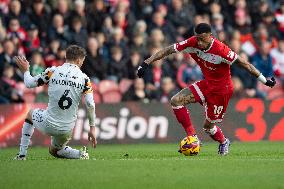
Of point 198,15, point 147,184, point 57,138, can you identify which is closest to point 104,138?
point 198,15

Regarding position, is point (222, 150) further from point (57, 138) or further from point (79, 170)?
point (79, 170)

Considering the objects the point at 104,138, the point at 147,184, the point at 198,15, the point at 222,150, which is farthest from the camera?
the point at 198,15

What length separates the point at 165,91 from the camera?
23203mm

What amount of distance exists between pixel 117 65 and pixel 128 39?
1.24 meters

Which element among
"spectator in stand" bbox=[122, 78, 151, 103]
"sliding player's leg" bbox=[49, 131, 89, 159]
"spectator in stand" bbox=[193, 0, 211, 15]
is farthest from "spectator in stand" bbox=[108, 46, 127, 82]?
"sliding player's leg" bbox=[49, 131, 89, 159]

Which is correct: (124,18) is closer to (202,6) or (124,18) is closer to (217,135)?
(202,6)

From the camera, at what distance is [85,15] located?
2380cm

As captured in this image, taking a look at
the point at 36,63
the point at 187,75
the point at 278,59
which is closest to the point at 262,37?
the point at 278,59

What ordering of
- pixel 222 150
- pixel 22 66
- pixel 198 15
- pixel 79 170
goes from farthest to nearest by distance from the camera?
pixel 198 15 < pixel 222 150 < pixel 22 66 < pixel 79 170

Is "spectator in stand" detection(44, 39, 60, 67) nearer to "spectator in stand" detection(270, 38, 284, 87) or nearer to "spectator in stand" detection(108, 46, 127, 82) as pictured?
"spectator in stand" detection(108, 46, 127, 82)

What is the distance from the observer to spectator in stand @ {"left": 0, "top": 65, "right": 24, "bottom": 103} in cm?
2153

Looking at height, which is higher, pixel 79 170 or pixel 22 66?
pixel 22 66

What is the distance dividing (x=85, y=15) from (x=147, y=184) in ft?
44.6

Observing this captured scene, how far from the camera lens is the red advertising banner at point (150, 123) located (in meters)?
21.5
